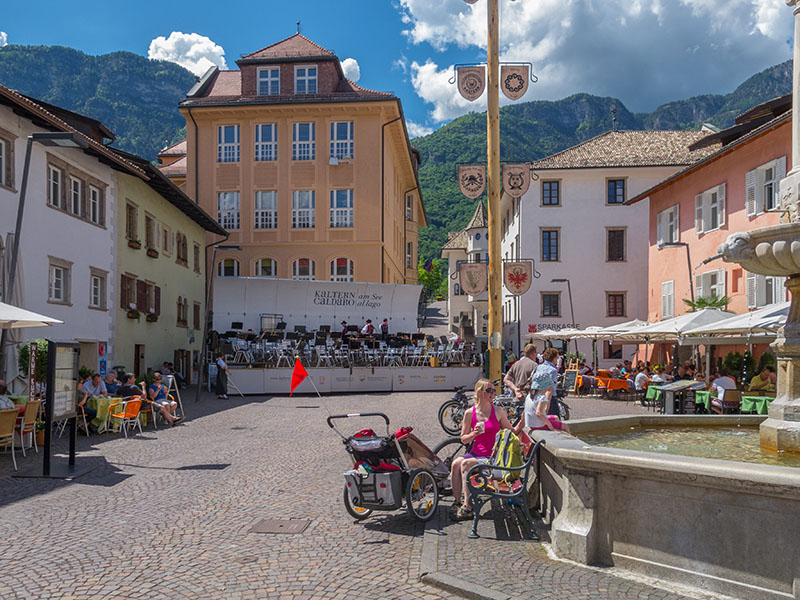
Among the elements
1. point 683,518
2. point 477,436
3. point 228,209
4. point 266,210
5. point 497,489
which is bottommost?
point 497,489

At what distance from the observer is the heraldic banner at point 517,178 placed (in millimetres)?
17203

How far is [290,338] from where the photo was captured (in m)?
31.8

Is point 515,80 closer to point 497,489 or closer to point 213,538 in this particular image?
point 497,489

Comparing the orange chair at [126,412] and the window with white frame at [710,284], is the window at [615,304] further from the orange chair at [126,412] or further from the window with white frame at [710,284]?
the orange chair at [126,412]

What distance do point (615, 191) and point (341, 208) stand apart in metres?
17.1

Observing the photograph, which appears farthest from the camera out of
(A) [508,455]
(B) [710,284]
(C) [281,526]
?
(B) [710,284]

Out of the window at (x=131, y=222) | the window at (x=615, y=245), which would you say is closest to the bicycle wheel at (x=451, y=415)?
the window at (x=131, y=222)

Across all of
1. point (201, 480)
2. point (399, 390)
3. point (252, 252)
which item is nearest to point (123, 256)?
point (399, 390)

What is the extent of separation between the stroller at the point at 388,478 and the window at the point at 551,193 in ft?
129

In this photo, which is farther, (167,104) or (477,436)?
(167,104)

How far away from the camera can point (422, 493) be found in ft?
25.3

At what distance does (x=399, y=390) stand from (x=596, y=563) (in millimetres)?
23402

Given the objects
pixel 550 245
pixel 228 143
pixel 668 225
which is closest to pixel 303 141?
pixel 228 143

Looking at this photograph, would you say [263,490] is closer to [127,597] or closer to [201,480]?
[201,480]
